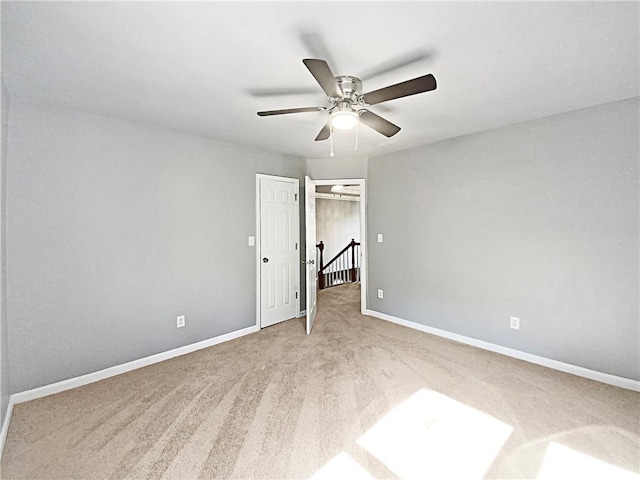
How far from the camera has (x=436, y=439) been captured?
1.94m

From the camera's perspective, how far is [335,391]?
8.25 feet

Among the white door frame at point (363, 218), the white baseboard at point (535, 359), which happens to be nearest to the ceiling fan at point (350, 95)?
the white door frame at point (363, 218)

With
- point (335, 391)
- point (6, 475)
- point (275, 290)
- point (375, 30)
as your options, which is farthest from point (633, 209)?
point (6, 475)

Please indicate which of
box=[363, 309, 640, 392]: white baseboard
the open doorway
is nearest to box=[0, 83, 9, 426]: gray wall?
box=[363, 309, 640, 392]: white baseboard

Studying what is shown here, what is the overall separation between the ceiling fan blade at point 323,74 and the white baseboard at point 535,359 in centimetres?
312

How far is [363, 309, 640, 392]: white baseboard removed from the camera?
2.54 meters

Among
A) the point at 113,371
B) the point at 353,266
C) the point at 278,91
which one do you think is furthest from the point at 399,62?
the point at 353,266

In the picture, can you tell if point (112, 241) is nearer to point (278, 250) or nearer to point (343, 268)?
point (278, 250)

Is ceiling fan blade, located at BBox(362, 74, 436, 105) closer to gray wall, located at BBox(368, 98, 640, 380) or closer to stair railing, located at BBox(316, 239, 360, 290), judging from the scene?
gray wall, located at BBox(368, 98, 640, 380)

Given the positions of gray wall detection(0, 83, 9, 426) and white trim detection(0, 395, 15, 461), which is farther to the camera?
gray wall detection(0, 83, 9, 426)

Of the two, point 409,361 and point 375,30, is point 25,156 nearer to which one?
point 375,30

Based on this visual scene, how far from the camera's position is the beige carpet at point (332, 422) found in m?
1.72

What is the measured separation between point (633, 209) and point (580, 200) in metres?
0.35

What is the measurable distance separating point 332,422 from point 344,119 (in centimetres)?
216
